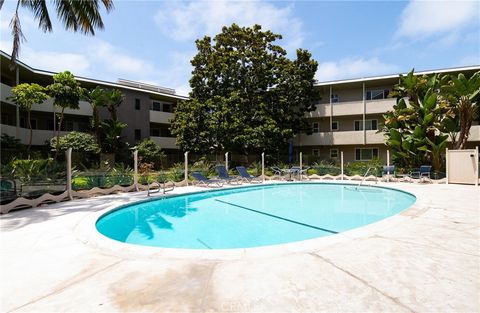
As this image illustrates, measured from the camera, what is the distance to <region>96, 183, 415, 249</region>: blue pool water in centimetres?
729

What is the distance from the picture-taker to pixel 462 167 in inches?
633

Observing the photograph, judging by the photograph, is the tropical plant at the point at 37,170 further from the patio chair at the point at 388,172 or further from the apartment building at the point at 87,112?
the patio chair at the point at 388,172

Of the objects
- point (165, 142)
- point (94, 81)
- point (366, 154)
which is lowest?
point (366, 154)

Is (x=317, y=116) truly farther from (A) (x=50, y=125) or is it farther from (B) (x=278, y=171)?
(A) (x=50, y=125)

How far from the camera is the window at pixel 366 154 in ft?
93.2

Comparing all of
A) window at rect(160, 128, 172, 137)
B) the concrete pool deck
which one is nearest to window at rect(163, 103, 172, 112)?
window at rect(160, 128, 172, 137)

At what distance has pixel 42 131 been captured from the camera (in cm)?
2381

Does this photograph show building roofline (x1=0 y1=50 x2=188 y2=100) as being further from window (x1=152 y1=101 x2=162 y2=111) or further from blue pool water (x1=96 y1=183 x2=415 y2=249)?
blue pool water (x1=96 y1=183 x2=415 y2=249)

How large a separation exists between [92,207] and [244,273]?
25.1 feet


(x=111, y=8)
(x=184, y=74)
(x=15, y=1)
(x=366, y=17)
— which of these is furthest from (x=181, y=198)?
(x=184, y=74)

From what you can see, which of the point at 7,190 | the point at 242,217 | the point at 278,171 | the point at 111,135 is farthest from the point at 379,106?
the point at 7,190

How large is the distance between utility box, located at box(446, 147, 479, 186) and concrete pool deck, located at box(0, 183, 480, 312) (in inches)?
505

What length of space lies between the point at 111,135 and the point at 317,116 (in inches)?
795

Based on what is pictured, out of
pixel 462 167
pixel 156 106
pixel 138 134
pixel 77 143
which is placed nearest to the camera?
pixel 462 167
